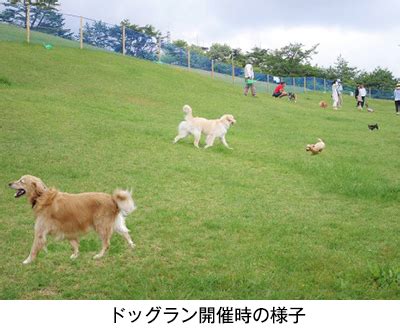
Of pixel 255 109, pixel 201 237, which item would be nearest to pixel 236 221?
pixel 201 237

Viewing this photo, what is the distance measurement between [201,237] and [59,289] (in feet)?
7.50

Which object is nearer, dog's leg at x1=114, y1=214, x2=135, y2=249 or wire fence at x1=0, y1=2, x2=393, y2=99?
dog's leg at x1=114, y1=214, x2=135, y2=249

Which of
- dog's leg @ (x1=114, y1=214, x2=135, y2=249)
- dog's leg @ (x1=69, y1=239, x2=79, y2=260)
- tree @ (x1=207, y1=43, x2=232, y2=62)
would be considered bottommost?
dog's leg @ (x1=69, y1=239, x2=79, y2=260)

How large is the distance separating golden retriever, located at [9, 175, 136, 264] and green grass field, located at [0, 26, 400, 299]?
32 cm

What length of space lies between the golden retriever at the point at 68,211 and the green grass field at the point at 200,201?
0.32 meters

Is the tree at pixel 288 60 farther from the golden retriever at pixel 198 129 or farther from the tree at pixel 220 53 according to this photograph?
the golden retriever at pixel 198 129

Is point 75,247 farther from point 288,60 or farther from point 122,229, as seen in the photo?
point 288,60

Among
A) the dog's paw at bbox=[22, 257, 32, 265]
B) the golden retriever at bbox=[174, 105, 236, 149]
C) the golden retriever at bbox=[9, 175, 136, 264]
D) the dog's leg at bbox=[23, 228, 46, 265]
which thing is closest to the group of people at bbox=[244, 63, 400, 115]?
the golden retriever at bbox=[174, 105, 236, 149]

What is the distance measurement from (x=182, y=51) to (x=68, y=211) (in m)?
32.8

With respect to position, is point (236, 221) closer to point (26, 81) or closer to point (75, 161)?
point (75, 161)

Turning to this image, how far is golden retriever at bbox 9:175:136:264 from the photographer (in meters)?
5.52

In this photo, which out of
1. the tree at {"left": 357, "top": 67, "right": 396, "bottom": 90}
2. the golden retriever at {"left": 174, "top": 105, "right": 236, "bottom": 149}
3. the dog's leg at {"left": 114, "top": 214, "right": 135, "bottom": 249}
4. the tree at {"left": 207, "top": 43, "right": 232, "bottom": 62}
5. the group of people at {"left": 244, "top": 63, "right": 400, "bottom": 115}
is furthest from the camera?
the tree at {"left": 207, "top": 43, "right": 232, "bottom": 62}

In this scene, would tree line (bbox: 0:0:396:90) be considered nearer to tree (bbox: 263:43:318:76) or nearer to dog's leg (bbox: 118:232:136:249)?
tree (bbox: 263:43:318:76)

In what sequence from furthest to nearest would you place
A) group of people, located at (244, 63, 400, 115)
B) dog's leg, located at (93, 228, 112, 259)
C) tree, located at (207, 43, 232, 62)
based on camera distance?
tree, located at (207, 43, 232, 62), group of people, located at (244, 63, 400, 115), dog's leg, located at (93, 228, 112, 259)
